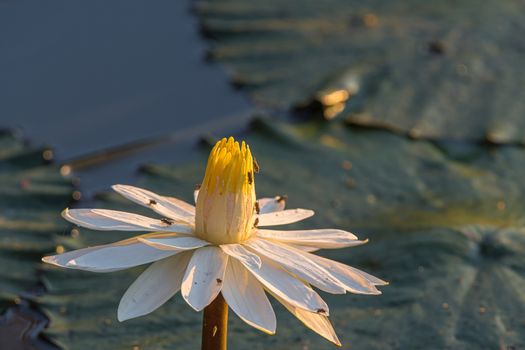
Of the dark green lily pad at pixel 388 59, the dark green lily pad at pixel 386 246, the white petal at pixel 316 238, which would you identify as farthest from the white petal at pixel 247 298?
the dark green lily pad at pixel 388 59

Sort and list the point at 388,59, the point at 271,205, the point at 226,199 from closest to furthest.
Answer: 1. the point at 226,199
2. the point at 271,205
3. the point at 388,59

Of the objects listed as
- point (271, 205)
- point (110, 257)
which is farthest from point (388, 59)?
point (110, 257)

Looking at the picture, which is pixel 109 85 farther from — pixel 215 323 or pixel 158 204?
pixel 215 323

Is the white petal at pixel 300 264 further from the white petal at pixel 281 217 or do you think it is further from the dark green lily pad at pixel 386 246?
the dark green lily pad at pixel 386 246

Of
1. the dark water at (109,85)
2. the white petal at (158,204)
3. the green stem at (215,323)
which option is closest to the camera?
the green stem at (215,323)

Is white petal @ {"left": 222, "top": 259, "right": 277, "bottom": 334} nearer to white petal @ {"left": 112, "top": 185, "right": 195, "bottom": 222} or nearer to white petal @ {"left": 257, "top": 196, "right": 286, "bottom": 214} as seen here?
white petal @ {"left": 112, "top": 185, "right": 195, "bottom": 222}

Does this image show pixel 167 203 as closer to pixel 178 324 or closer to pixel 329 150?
pixel 178 324
